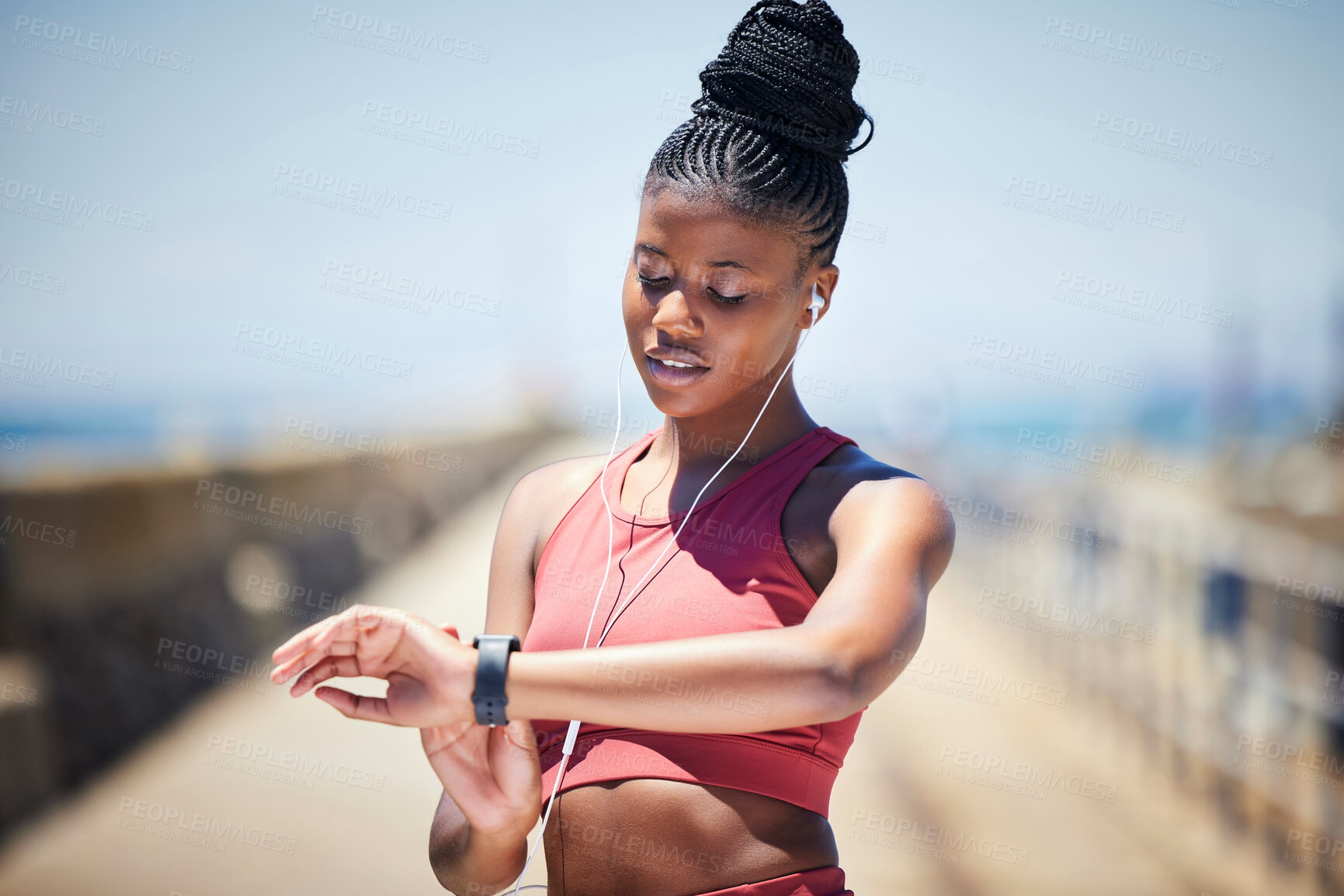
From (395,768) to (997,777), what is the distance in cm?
367

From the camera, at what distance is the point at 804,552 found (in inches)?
65.4

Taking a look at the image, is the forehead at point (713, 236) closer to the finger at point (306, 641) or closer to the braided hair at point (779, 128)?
the braided hair at point (779, 128)

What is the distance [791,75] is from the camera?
1787mm

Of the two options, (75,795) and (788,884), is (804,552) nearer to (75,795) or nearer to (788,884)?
(788,884)

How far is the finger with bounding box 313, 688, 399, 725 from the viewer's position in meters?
1.41

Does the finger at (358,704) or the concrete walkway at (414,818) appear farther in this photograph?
the concrete walkway at (414,818)

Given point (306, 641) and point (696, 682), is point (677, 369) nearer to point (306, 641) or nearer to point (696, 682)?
point (696, 682)

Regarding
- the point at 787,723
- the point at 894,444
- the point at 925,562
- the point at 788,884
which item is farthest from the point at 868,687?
the point at 894,444

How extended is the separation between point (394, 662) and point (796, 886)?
735 millimetres

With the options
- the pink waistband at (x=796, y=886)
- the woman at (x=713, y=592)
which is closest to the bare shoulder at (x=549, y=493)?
the woman at (x=713, y=592)

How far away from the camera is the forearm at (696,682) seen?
4.27 ft

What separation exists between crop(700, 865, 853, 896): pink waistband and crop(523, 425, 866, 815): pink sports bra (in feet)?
0.33

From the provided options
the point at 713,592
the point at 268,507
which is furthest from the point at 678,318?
the point at 268,507

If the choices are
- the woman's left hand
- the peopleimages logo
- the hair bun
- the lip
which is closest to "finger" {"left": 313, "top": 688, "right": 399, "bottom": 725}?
the woman's left hand
